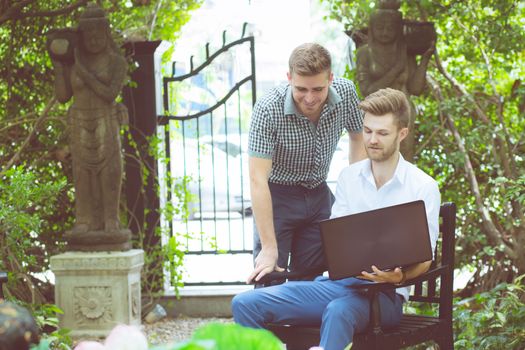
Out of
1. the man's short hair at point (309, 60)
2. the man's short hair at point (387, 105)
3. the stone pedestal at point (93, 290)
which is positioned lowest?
the stone pedestal at point (93, 290)

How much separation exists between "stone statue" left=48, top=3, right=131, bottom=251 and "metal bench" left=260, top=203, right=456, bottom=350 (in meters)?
3.22

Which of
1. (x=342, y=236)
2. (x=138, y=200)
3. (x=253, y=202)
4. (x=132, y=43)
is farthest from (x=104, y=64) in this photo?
(x=342, y=236)

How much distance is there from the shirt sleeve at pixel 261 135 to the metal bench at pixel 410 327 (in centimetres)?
55

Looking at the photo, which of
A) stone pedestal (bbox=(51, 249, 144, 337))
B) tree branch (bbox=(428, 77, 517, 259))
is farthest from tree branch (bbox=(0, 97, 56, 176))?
tree branch (bbox=(428, 77, 517, 259))

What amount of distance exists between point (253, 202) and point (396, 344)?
777 millimetres

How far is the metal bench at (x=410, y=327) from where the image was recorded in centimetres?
309

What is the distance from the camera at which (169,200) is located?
7273 millimetres

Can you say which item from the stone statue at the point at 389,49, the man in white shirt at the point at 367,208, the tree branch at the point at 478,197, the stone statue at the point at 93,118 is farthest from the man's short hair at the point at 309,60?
the tree branch at the point at 478,197

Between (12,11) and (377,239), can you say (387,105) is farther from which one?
(12,11)

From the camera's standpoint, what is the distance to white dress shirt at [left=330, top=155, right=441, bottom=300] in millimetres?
3174

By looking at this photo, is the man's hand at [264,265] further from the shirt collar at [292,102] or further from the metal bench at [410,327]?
the shirt collar at [292,102]

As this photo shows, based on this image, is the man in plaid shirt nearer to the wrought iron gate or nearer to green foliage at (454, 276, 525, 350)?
green foliage at (454, 276, 525, 350)

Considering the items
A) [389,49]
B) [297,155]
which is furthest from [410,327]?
[389,49]

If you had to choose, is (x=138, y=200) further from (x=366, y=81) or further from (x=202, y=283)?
(x=366, y=81)
